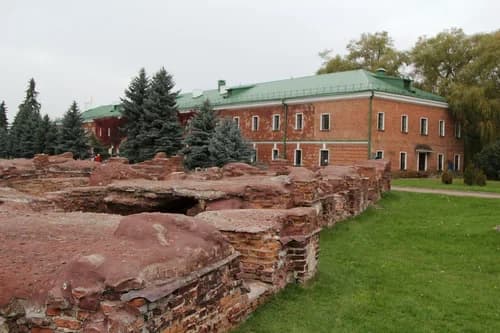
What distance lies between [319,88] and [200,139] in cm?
984

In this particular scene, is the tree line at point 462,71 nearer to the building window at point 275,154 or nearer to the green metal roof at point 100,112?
the building window at point 275,154

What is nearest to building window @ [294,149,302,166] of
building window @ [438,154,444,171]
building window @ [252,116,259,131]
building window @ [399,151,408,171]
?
building window @ [252,116,259,131]

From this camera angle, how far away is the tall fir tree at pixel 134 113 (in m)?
30.4

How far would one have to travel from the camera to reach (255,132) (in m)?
36.8

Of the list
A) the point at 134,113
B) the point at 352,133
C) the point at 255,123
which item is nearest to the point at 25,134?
the point at 134,113

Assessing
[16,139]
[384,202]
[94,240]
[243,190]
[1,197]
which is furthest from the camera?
[16,139]

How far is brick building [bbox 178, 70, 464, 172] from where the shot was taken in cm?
3050

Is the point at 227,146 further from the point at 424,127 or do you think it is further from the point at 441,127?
the point at 441,127

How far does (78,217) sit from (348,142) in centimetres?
2691

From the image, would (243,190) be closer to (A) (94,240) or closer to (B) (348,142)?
(A) (94,240)

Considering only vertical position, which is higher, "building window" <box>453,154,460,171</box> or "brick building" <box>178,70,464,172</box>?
"brick building" <box>178,70,464,172</box>

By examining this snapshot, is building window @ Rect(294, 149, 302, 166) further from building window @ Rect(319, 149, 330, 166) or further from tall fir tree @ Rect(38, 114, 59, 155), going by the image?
tall fir tree @ Rect(38, 114, 59, 155)

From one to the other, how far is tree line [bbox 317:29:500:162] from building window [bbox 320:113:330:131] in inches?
332

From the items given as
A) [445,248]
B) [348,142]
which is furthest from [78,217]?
[348,142]
